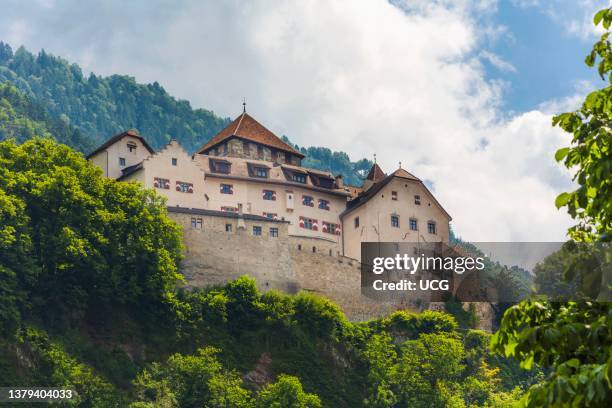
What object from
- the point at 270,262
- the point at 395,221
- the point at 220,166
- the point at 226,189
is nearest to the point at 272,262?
the point at 270,262

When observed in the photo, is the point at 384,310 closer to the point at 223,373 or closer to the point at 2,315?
the point at 223,373

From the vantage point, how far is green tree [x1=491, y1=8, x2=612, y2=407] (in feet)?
36.0

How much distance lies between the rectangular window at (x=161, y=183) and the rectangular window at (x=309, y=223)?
37.8 ft

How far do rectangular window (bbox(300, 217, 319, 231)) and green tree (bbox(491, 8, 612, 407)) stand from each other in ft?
227

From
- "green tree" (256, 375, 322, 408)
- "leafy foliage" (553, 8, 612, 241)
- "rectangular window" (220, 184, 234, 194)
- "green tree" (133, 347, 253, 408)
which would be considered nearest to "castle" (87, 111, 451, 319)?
"rectangular window" (220, 184, 234, 194)

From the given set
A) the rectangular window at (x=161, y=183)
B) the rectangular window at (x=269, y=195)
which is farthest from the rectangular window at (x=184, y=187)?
the rectangular window at (x=269, y=195)

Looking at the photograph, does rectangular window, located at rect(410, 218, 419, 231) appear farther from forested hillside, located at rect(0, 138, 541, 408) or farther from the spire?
forested hillside, located at rect(0, 138, 541, 408)

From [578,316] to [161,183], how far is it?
64411 mm

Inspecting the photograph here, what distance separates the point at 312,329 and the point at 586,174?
2335 inches

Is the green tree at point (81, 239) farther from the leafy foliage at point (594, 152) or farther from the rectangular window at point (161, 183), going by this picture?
the leafy foliage at point (594, 152)

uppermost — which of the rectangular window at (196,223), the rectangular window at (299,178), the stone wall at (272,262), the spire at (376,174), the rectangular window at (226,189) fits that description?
the spire at (376,174)

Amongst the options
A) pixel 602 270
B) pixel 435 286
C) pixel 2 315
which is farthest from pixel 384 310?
pixel 602 270

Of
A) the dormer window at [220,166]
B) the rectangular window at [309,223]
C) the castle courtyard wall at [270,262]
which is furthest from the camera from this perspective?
the rectangular window at [309,223]

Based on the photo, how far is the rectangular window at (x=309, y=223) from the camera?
82.3 meters
